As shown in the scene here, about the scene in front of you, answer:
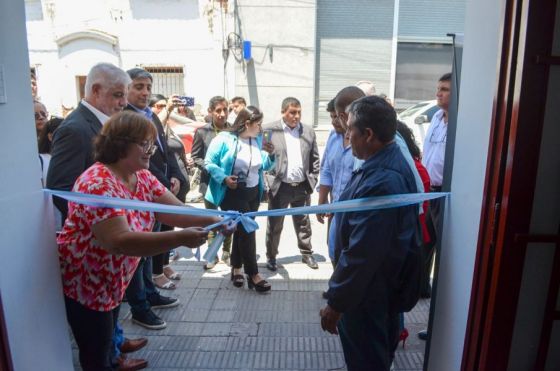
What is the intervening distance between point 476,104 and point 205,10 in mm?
11916

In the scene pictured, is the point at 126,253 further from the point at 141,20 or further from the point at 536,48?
the point at 141,20

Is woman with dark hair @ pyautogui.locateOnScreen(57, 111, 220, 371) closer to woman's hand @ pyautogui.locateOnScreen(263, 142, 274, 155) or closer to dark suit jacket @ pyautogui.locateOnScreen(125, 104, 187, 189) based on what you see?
dark suit jacket @ pyautogui.locateOnScreen(125, 104, 187, 189)

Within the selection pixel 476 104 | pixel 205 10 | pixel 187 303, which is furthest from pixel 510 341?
pixel 205 10

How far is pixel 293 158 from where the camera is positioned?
486 cm

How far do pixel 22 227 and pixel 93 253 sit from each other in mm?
348

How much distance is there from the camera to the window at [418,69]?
44.1 ft

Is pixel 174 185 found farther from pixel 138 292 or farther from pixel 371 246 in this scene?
pixel 371 246

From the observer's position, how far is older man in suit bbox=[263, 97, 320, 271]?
15.9 feet

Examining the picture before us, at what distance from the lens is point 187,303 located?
419 cm

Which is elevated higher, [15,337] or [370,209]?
[370,209]

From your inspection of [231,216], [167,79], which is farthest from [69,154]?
[167,79]

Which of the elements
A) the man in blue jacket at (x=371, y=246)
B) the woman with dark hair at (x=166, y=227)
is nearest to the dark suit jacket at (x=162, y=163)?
the woman with dark hair at (x=166, y=227)

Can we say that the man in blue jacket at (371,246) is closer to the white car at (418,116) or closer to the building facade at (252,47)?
the white car at (418,116)

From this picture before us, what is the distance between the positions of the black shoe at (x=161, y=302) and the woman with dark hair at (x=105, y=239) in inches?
65.0
